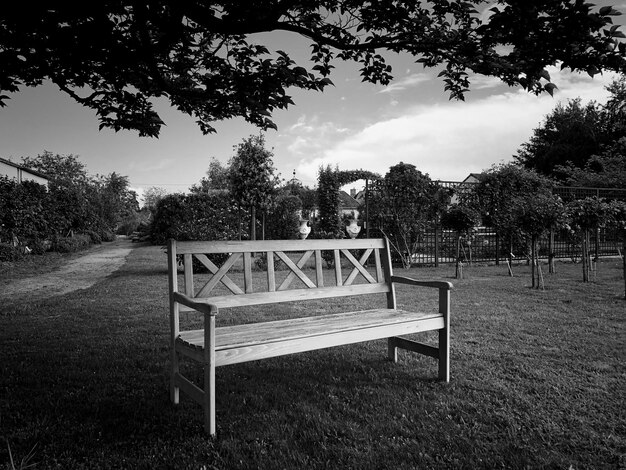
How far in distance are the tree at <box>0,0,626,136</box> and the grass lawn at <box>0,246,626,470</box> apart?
100 inches

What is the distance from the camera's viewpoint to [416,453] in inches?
94.2

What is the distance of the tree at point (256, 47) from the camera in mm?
3361

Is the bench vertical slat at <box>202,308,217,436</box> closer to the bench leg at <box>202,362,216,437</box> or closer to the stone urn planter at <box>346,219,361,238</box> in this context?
the bench leg at <box>202,362,216,437</box>

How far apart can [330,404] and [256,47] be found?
3.99m

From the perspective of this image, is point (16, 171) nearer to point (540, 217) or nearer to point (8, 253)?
point (8, 253)

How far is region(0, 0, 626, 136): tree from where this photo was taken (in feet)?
11.0

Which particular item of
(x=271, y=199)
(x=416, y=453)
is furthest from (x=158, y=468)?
(x=271, y=199)

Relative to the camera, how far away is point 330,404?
3082 millimetres

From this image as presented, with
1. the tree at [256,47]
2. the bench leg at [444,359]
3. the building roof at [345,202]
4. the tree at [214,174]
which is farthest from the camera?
the tree at [214,174]

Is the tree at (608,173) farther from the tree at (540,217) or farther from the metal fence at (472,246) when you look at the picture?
the tree at (540,217)

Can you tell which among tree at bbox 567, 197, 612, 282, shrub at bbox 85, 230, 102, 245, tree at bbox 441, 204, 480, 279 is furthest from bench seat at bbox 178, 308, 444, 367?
shrub at bbox 85, 230, 102, 245

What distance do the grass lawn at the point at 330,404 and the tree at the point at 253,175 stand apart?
6649 mm

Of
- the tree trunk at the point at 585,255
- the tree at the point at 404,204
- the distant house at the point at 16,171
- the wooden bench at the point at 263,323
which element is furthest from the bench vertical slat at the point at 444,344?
the distant house at the point at 16,171

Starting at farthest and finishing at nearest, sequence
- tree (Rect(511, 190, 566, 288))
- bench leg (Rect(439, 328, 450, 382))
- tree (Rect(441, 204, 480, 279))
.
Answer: tree (Rect(441, 204, 480, 279))
tree (Rect(511, 190, 566, 288))
bench leg (Rect(439, 328, 450, 382))
